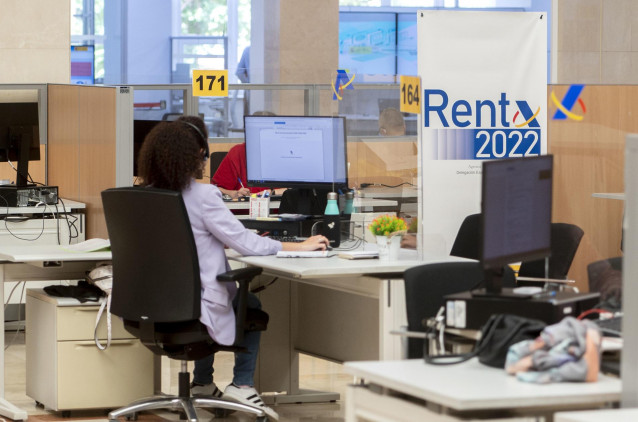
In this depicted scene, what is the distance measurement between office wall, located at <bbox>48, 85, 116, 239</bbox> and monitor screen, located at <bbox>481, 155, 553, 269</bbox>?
290 cm

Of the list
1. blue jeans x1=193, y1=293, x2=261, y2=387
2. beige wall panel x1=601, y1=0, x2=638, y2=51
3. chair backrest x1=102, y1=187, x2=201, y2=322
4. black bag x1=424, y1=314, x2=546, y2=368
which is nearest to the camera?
black bag x1=424, y1=314, x2=546, y2=368

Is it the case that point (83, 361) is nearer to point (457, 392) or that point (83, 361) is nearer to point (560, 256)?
point (560, 256)

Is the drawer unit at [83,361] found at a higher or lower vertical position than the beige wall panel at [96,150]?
lower

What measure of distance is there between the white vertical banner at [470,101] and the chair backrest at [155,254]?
123 cm

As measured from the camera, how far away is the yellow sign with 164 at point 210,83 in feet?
20.9

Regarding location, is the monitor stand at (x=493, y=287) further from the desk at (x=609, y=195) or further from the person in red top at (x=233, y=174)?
the person in red top at (x=233, y=174)

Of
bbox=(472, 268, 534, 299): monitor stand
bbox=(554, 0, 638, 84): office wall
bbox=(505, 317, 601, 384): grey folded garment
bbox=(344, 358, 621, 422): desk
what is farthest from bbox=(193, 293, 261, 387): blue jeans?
bbox=(554, 0, 638, 84): office wall

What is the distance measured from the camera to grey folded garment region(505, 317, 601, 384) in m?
2.33

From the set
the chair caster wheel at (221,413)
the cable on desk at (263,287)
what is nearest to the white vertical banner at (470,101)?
the cable on desk at (263,287)

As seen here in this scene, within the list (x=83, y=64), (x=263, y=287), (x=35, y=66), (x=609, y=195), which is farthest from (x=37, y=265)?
(x=83, y=64)

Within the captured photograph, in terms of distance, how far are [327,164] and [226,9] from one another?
5191mm

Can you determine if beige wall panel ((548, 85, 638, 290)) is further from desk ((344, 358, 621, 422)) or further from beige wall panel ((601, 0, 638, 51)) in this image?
desk ((344, 358, 621, 422))

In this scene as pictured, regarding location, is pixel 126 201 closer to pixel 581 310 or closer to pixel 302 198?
pixel 302 198

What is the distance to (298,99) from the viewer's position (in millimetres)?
7906
